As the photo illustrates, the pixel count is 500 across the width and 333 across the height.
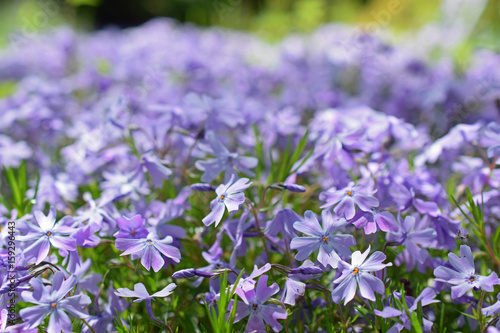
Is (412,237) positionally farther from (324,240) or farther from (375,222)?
(324,240)

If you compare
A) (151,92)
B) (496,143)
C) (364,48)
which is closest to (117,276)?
(496,143)

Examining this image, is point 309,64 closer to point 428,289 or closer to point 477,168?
point 477,168

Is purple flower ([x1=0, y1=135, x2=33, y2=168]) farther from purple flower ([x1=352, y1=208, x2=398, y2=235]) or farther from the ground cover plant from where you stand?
purple flower ([x1=352, y1=208, x2=398, y2=235])

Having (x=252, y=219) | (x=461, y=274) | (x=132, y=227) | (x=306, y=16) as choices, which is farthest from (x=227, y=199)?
(x=306, y=16)

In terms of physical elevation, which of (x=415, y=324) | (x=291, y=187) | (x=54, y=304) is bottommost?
(x=54, y=304)

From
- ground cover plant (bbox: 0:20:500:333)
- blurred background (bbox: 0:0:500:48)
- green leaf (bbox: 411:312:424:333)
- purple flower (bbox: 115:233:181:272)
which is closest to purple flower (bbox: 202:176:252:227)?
ground cover plant (bbox: 0:20:500:333)

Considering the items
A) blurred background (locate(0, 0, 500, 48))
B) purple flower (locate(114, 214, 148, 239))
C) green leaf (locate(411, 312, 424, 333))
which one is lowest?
blurred background (locate(0, 0, 500, 48))
